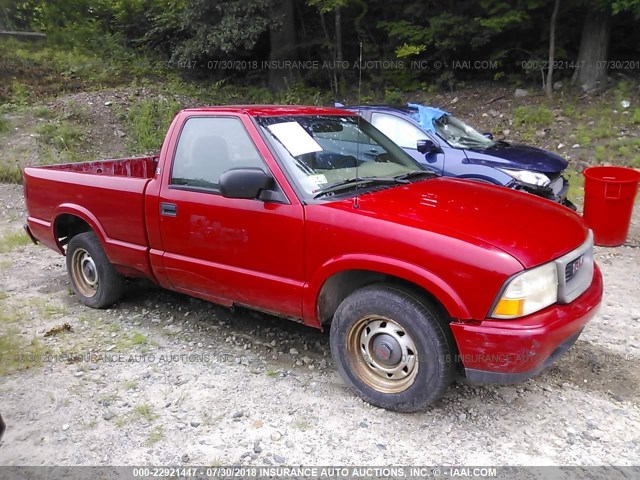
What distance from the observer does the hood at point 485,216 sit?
118 inches

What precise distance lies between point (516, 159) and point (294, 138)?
4139 millimetres

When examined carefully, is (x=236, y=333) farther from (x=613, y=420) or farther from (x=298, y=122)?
(x=613, y=420)

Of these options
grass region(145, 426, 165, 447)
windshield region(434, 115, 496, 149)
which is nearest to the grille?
grass region(145, 426, 165, 447)

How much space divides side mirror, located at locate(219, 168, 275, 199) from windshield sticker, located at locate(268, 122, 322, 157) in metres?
0.34

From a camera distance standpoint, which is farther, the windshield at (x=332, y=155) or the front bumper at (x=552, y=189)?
the front bumper at (x=552, y=189)

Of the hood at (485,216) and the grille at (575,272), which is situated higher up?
the hood at (485,216)

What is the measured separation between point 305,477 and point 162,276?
2.19m

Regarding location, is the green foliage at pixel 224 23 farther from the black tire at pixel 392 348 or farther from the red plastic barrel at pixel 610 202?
the black tire at pixel 392 348

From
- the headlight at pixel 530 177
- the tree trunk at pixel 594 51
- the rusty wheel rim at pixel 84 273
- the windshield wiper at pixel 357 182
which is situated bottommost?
the rusty wheel rim at pixel 84 273

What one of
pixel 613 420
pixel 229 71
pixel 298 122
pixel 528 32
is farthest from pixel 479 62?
pixel 613 420

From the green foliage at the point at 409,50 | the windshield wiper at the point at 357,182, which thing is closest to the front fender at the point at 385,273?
the windshield wiper at the point at 357,182

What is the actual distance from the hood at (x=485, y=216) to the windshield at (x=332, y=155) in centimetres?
20

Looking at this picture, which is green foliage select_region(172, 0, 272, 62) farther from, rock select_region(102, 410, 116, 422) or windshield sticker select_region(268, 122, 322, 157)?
rock select_region(102, 410, 116, 422)

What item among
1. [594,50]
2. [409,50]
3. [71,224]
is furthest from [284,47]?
[71,224]
